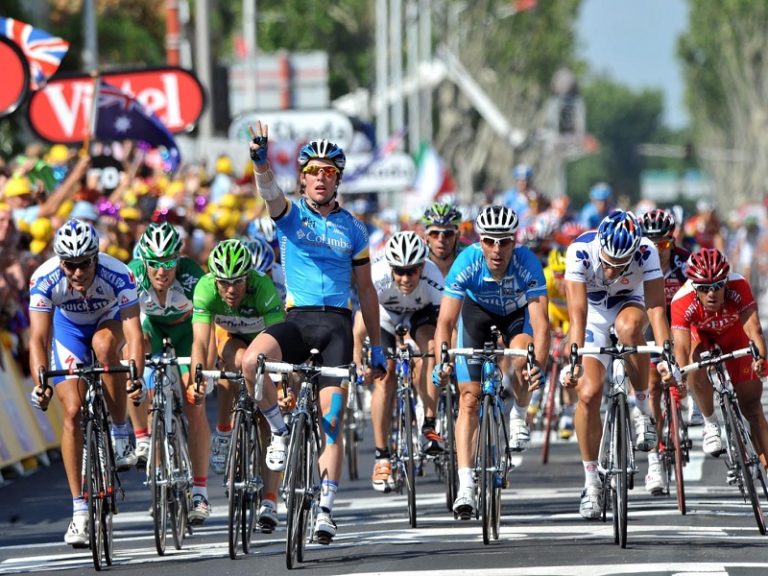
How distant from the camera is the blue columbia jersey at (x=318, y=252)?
11414 mm

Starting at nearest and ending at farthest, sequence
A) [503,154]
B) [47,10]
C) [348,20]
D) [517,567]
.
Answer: [517,567], [47,10], [348,20], [503,154]

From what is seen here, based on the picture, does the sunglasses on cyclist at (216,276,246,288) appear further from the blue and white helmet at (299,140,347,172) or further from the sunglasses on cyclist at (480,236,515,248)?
the sunglasses on cyclist at (480,236,515,248)

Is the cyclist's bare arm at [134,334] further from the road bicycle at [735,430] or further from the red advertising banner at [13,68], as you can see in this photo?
the red advertising banner at [13,68]

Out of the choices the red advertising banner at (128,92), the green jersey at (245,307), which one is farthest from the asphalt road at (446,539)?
the red advertising banner at (128,92)

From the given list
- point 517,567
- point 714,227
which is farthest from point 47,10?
point 517,567

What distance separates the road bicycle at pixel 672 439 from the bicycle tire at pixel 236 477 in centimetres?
295

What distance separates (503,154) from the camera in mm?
84250

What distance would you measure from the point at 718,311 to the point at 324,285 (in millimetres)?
2686

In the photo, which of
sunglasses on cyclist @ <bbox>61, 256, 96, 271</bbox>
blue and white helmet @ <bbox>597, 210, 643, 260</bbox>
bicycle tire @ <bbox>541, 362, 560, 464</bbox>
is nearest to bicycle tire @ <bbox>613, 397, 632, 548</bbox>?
blue and white helmet @ <bbox>597, 210, 643, 260</bbox>

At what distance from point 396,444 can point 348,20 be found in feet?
217

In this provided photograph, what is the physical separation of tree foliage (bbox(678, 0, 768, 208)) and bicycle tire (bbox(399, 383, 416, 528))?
268ft

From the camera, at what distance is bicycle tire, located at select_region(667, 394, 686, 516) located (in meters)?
12.8

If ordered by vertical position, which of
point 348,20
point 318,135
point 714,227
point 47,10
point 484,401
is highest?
point 348,20

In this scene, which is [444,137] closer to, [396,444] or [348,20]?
[348,20]
